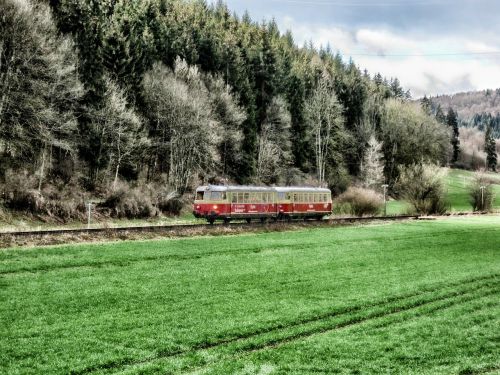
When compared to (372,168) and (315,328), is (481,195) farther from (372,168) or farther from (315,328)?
(315,328)

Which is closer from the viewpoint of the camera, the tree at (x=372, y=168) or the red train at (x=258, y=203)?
the red train at (x=258, y=203)

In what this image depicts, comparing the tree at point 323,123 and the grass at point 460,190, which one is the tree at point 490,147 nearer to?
the grass at point 460,190

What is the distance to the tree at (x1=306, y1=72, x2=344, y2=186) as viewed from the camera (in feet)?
258

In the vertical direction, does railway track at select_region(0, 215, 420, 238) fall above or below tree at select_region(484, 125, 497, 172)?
below

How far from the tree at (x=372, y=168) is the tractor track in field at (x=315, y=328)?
67374 mm

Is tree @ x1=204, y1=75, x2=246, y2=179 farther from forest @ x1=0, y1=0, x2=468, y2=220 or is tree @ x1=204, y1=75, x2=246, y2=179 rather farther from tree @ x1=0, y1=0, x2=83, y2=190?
tree @ x1=0, y1=0, x2=83, y2=190

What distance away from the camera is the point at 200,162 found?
57.8m

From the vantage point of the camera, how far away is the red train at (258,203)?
38875 millimetres

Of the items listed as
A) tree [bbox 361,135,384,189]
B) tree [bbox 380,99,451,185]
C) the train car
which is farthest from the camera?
tree [bbox 380,99,451,185]

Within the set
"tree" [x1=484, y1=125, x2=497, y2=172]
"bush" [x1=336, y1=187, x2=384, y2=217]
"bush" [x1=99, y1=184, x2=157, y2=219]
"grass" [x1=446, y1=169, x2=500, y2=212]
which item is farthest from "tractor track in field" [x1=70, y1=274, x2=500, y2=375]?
"tree" [x1=484, y1=125, x2=497, y2=172]

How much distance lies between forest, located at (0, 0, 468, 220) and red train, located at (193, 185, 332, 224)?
18.3 ft

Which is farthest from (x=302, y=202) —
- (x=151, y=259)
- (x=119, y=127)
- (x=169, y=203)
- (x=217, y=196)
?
(x=151, y=259)

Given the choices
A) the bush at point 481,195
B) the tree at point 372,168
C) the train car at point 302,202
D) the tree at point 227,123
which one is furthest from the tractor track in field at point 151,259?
the bush at point 481,195

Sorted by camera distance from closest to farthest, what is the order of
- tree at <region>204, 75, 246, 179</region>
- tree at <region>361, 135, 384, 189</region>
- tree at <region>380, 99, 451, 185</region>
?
tree at <region>204, 75, 246, 179</region>, tree at <region>361, 135, 384, 189</region>, tree at <region>380, 99, 451, 185</region>
